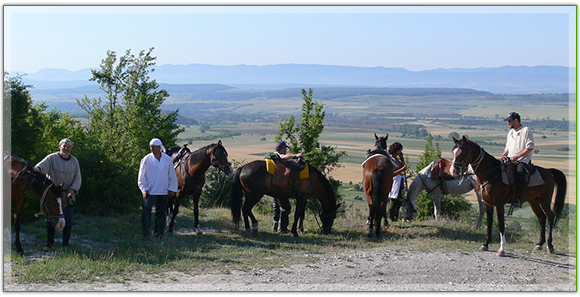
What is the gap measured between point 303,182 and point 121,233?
4026 millimetres

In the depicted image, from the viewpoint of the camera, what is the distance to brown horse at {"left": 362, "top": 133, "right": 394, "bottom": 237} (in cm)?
1124

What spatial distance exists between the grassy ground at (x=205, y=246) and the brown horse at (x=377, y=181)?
0.52 meters

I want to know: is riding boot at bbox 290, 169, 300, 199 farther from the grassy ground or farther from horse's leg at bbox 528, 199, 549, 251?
horse's leg at bbox 528, 199, 549, 251

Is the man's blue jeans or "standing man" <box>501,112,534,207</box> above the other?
"standing man" <box>501,112,534,207</box>

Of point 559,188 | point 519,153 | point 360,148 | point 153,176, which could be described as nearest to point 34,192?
point 153,176

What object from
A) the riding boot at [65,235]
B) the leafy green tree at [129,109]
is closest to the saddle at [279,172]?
the riding boot at [65,235]

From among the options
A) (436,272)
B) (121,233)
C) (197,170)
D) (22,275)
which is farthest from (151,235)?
(436,272)

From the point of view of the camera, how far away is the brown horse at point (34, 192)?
331 inches

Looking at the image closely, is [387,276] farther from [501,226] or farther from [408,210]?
[408,210]

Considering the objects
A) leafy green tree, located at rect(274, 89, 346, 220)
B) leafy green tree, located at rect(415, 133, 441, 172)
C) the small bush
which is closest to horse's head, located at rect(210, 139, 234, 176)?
leafy green tree, located at rect(274, 89, 346, 220)

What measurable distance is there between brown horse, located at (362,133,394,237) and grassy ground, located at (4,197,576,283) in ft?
1.70

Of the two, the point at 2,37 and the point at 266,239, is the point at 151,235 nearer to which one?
the point at 266,239

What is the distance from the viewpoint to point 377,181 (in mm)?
11258

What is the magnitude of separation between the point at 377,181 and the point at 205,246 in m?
4.01
